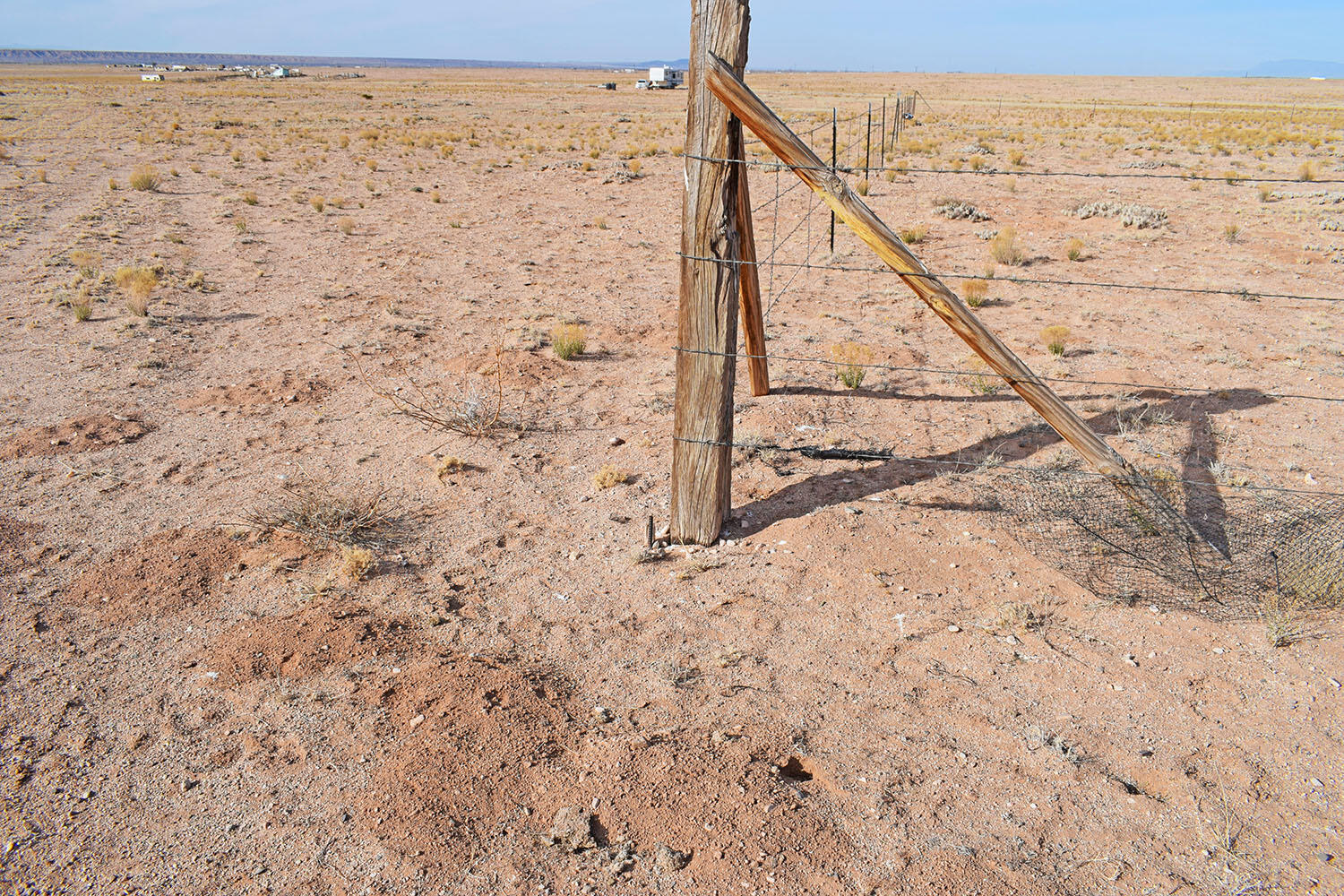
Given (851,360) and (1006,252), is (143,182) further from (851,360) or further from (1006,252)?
(1006,252)

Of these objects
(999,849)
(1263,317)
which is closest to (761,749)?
(999,849)

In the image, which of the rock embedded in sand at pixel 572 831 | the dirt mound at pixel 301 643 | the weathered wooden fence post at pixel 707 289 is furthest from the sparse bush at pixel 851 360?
the rock embedded in sand at pixel 572 831

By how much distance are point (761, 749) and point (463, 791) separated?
1138mm

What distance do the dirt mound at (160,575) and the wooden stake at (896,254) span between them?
354 cm

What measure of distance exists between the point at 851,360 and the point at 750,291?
8.32 ft

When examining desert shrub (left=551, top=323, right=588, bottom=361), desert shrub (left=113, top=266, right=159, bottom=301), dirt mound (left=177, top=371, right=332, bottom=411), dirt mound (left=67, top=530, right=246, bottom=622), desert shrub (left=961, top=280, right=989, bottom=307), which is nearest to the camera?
dirt mound (left=67, top=530, right=246, bottom=622)

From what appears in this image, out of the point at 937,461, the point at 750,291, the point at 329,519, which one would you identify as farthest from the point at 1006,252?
the point at 329,519

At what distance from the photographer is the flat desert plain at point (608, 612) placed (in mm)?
2924

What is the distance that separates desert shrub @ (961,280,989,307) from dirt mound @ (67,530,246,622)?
317 inches

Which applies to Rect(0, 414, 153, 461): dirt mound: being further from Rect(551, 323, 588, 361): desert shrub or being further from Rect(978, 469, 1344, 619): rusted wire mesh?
Rect(978, 469, 1344, 619): rusted wire mesh

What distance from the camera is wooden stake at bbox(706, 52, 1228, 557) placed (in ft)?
12.5

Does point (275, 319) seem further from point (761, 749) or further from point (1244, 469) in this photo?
point (1244, 469)

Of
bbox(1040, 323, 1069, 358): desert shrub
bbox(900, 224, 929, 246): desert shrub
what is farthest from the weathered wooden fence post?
bbox(900, 224, 929, 246): desert shrub

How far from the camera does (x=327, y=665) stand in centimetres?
381
